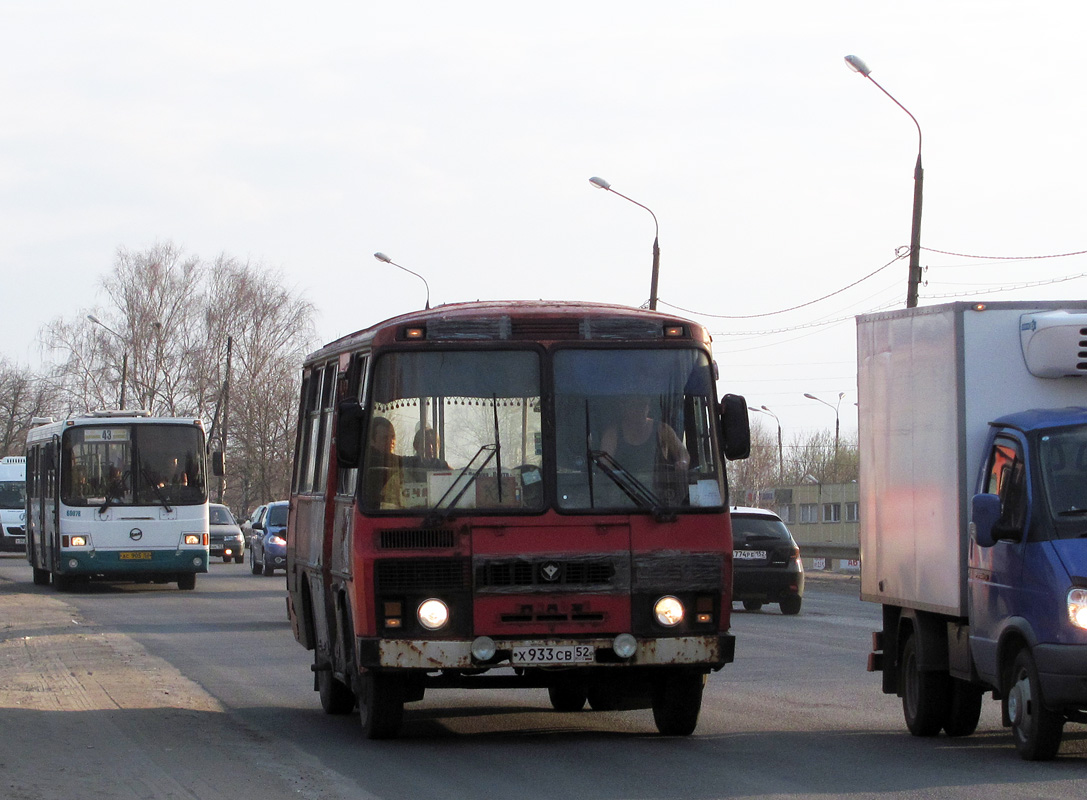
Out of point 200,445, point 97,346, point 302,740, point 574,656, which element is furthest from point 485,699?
point 97,346

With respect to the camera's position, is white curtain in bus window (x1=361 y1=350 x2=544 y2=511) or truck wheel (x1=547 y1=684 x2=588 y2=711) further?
truck wheel (x1=547 y1=684 x2=588 y2=711)

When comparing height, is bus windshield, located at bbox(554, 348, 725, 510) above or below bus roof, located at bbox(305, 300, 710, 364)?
below

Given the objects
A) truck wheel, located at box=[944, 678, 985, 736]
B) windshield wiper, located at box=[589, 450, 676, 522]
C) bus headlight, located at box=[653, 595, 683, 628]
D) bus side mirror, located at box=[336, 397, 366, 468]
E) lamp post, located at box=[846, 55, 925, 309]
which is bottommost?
truck wheel, located at box=[944, 678, 985, 736]

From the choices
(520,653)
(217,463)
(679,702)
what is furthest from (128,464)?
(520,653)

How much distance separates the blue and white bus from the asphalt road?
11208mm

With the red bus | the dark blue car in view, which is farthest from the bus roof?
the dark blue car

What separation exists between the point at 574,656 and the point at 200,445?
20.7 meters

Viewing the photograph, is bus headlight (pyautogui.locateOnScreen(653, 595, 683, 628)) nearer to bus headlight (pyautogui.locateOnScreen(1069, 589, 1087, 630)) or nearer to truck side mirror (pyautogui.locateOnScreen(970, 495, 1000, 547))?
truck side mirror (pyautogui.locateOnScreen(970, 495, 1000, 547))

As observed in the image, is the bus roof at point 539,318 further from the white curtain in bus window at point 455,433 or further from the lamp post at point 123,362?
the lamp post at point 123,362

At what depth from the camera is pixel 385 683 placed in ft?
34.8

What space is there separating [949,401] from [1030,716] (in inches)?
79.3

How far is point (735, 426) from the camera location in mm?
10492

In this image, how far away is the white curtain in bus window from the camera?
10203 millimetres

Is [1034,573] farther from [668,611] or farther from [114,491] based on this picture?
[114,491]
